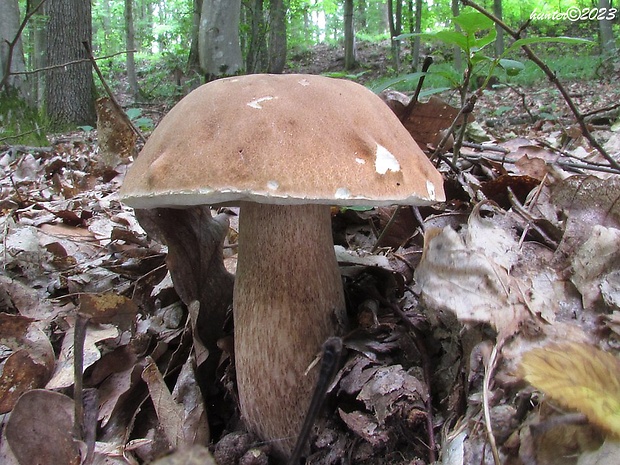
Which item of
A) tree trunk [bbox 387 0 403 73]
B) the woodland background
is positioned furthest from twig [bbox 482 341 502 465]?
tree trunk [bbox 387 0 403 73]

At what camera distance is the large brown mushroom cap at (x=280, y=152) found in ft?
3.35

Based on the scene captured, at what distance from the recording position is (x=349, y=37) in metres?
17.5

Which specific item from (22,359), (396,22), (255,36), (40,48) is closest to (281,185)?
(22,359)

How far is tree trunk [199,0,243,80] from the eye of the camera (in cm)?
705

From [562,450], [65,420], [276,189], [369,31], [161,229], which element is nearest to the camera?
[562,450]

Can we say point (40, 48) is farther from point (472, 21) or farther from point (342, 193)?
point (342, 193)

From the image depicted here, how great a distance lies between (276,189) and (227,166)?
13cm

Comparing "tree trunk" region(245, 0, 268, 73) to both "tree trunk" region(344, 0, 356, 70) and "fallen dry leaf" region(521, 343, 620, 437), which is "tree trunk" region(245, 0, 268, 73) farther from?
"tree trunk" region(344, 0, 356, 70)

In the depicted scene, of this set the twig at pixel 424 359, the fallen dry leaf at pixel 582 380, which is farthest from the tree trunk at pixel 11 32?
the fallen dry leaf at pixel 582 380

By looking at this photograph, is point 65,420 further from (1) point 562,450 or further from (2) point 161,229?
(1) point 562,450

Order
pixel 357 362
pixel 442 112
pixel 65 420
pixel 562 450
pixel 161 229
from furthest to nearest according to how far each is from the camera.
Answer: pixel 442 112, pixel 161 229, pixel 357 362, pixel 65 420, pixel 562 450

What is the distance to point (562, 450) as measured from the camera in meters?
0.76

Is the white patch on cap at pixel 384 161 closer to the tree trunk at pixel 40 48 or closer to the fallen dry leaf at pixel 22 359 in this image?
the fallen dry leaf at pixel 22 359

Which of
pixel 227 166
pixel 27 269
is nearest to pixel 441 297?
pixel 227 166
